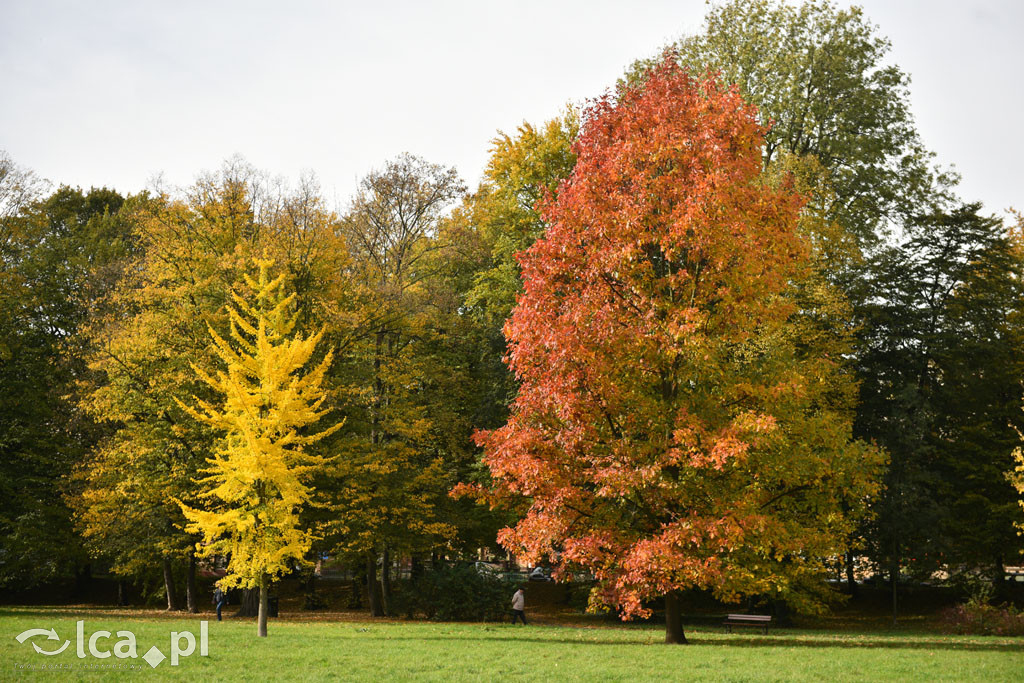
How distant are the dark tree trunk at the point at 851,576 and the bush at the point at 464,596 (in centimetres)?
1378

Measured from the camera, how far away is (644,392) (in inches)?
765

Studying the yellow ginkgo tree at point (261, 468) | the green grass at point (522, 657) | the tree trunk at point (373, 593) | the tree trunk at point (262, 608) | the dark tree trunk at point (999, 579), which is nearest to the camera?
the green grass at point (522, 657)

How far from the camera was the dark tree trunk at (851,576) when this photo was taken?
33775 millimetres

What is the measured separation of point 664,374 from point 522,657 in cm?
676

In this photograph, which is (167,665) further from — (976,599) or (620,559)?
(976,599)

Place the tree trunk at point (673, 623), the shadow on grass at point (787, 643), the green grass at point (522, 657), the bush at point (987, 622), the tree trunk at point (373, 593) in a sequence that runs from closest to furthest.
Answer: the green grass at point (522, 657), the shadow on grass at point (787, 643), the tree trunk at point (673, 623), the bush at point (987, 622), the tree trunk at point (373, 593)

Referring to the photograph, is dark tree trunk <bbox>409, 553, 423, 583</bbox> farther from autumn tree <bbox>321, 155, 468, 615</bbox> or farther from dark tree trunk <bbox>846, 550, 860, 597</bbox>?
dark tree trunk <bbox>846, 550, 860, 597</bbox>

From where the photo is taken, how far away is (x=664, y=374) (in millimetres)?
19016

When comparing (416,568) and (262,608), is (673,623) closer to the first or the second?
(262,608)

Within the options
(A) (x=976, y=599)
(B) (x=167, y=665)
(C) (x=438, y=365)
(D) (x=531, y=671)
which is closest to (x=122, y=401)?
(C) (x=438, y=365)

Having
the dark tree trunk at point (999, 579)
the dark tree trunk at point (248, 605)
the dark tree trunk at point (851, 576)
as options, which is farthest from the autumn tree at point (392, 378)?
the dark tree trunk at point (999, 579)

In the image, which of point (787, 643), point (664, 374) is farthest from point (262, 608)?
point (787, 643)

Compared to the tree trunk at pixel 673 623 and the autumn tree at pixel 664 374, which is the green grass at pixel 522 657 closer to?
the tree trunk at pixel 673 623

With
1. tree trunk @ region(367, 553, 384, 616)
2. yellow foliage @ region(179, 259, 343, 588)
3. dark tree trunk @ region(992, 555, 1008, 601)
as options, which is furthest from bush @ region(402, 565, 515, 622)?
dark tree trunk @ region(992, 555, 1008, 601)
